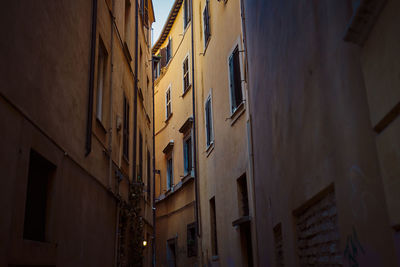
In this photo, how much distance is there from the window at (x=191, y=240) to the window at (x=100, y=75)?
30.1 ft

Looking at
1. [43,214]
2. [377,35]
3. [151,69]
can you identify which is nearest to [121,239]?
[43,214]

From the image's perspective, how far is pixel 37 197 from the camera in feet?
16.6

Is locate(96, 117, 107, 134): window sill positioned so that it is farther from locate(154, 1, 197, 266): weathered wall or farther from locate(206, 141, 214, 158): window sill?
locate(154, 1, 197, 266): weathered wall

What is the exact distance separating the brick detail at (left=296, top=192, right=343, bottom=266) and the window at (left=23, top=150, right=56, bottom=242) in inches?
121

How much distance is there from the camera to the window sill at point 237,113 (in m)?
10.4

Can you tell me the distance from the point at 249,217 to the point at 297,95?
5.05 m

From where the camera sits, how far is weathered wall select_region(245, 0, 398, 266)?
118 inches

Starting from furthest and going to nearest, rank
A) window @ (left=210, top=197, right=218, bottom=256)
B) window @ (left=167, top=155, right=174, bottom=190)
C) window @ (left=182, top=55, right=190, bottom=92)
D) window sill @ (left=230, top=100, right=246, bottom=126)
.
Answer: window @ (left=167, top=155, right=174, bottom=190)
window @ (left=182, top=55, right=190, bottom=92)
window @ (left=210, top=197, right=218, bottom=256)
window sill @ (left=230, top=100, right=246, bottom=126)

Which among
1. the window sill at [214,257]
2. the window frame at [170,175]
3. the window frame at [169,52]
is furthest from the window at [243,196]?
the window frame at [169,52]

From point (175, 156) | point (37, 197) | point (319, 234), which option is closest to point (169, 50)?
point (175, 156)

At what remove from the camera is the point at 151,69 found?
20.0 metres

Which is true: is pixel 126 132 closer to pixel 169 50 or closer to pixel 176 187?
pixel 176 187

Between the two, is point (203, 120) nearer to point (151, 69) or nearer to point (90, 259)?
point (151, 69)

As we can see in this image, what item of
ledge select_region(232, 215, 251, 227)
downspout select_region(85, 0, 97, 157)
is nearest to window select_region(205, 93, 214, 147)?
ledge select_region(232, 215, 251, 227)
